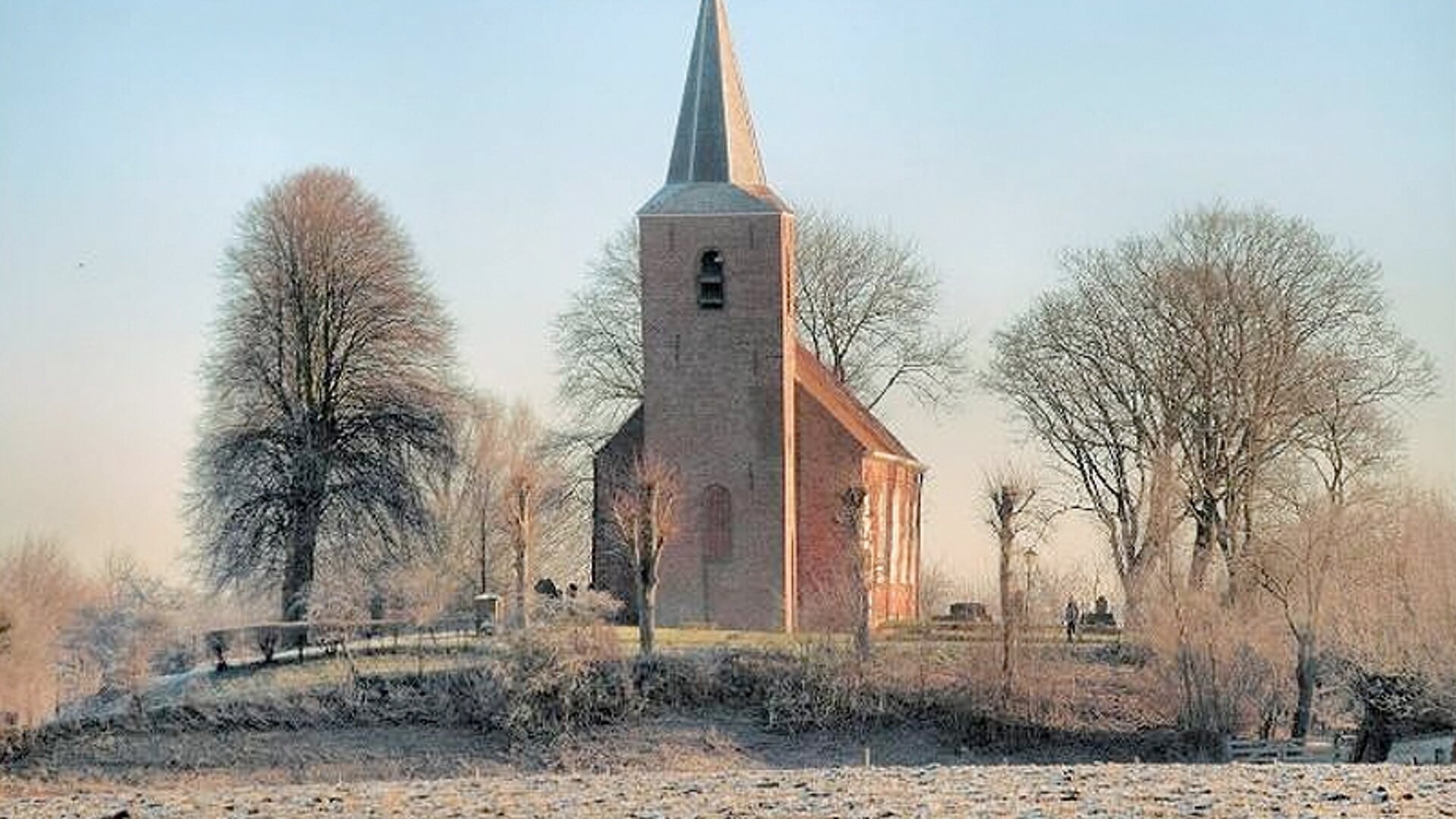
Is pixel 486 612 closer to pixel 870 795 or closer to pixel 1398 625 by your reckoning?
pixel 1398 625

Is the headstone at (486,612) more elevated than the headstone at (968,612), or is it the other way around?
the headstone at (968,612)

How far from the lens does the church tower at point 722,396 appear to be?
48.5 metres

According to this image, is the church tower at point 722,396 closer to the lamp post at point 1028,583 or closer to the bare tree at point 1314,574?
the lamp post at point 1028,583

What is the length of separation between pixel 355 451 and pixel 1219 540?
18.6 m

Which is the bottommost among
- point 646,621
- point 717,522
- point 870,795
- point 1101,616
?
point 870,795

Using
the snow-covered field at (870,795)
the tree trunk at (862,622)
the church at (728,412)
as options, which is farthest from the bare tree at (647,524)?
the snow-covered field at (870,795)

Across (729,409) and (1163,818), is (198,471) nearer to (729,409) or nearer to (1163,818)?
(729,409)

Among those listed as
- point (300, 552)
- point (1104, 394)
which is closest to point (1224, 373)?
point (1104, 394)

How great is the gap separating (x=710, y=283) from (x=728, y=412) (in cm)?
283

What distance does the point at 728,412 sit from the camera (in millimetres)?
48750

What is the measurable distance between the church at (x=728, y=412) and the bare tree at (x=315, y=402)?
16.2 feet

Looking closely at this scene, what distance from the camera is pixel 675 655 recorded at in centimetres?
4084

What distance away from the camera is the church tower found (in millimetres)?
48500

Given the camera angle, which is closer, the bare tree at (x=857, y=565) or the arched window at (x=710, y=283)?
the bare tree at (x=857, y=565)
